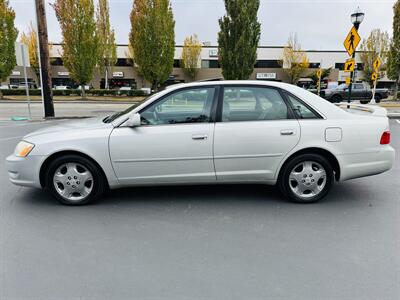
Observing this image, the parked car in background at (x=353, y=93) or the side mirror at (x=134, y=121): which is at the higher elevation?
the parked car in background at (x=353, y=93)

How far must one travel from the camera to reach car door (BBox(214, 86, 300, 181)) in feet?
12.2

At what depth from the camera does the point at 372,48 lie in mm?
40406

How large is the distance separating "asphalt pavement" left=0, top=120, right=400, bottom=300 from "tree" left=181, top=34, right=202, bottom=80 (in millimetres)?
41498

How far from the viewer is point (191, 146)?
368 cm

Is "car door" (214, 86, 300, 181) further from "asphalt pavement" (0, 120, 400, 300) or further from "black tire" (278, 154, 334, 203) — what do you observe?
"asphalt pavement" (0, 120, 400, 300)

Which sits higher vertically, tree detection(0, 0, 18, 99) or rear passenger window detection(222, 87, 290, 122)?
tree detection(0, 0, 18, 99)

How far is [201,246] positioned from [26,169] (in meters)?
2.42

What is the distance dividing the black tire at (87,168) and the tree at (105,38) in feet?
109

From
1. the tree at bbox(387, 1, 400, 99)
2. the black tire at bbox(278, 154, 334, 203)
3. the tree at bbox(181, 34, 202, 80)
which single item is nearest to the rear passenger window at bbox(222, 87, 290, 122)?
the black tire at bbox(278, 154, 334, 203)

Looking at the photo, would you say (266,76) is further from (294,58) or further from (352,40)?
(352,40)

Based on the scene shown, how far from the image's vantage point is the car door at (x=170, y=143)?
366 centimetres

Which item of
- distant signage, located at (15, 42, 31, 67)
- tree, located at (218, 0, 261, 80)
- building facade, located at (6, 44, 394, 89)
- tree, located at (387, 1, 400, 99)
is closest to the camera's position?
distant signage, located at (15, 42, 31, 67)

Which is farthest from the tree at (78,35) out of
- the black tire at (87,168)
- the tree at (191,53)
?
the black tire at (87,168)

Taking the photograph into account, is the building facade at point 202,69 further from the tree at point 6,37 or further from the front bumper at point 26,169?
the front bumper at point 26,169
